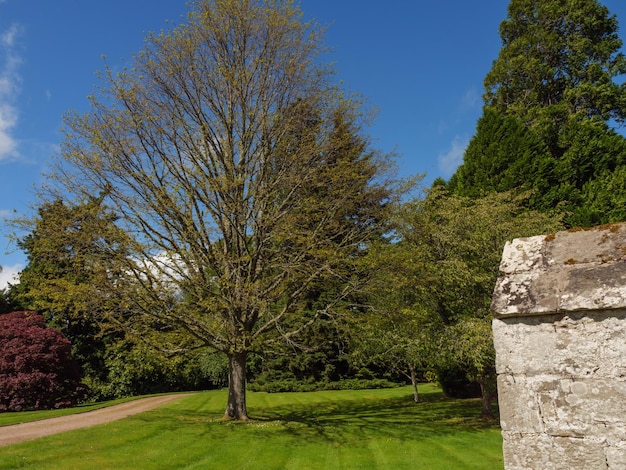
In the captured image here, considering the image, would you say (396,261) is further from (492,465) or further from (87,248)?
(87,248)

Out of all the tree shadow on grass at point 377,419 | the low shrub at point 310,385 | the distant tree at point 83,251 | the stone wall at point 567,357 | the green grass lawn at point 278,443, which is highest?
the distant tree at point 83,251

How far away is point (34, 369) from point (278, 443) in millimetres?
16016

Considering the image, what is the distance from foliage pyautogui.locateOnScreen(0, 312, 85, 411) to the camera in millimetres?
20500

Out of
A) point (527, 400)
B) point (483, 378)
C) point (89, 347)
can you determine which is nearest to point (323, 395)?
point (483, 378)

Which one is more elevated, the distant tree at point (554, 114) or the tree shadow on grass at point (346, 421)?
the distant tree at point (554, 114)

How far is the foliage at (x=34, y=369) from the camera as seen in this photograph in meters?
20.5

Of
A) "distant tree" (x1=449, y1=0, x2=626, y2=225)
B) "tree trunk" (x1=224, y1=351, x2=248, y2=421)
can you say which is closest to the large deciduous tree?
"tree trunk" (x1=224, y1=351, x2=248, y2=421)

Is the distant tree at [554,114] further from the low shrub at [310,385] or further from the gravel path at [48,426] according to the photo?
the gravel path at [48,426]

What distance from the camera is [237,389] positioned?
14.5m

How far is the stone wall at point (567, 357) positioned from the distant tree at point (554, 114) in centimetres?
2016

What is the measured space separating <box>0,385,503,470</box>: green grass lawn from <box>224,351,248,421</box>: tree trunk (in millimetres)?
510

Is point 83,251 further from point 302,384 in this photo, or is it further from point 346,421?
point 302,384

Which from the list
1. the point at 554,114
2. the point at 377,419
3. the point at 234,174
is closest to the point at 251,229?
the point at 234,174

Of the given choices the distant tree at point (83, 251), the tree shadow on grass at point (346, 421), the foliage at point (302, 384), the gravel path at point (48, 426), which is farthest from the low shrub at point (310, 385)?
the distant tree at point (83, 251)
